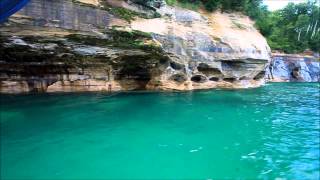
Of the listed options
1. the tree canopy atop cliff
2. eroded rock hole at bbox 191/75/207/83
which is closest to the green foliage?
the tree canopy atop cliff

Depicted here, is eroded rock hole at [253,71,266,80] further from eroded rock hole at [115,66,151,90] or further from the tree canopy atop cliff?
the tree canopy atop cliff

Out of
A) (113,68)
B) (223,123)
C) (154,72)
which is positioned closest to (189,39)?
(154,72)

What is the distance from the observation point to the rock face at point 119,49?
43.2 ft

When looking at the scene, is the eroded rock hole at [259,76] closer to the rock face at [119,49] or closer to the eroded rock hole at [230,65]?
the rock face at [119,49]

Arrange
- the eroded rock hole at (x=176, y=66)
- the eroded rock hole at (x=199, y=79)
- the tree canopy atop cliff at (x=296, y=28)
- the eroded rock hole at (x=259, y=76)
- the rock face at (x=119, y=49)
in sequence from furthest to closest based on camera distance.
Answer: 1. the tree canopy atop cliff at (x=296, y=28)
2. the eroded rock hole at (x=259, y=76)
3. the eroded rock hole at (x=199, y=79)
4. the eroded rock hole at (x=176, y=66)
5. the rock face at (x=119, y=49)

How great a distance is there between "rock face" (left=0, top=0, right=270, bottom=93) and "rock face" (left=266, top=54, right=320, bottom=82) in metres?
12.7

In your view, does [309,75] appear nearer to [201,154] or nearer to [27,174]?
[201,154]

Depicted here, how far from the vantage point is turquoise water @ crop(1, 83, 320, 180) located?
608cm

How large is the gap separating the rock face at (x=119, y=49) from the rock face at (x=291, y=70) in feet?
41.7

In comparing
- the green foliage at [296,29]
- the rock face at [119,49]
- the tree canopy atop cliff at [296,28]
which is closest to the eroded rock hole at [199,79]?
the rock face at [119,49]

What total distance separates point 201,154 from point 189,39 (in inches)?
493

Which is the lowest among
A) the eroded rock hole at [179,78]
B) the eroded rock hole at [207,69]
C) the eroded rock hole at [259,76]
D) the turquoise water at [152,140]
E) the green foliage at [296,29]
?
the turquoise water at [152,140]

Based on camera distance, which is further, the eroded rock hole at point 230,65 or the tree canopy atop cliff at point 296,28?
the tree canopy atop cliff at point 296,28

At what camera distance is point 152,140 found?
8.14m
